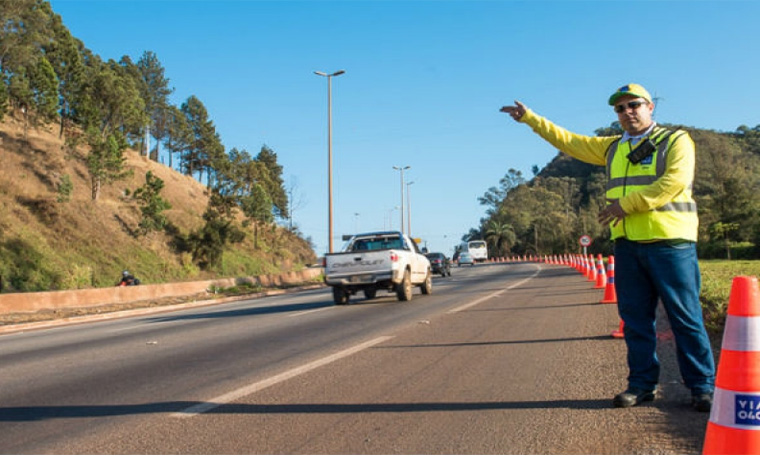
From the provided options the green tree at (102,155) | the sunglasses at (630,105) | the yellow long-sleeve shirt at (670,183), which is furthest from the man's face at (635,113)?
the green tree at (102,155)

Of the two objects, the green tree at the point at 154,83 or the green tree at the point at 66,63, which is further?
the green tree at the point at 154,83

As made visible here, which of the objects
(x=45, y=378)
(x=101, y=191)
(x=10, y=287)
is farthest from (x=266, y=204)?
(x=45, y=378)

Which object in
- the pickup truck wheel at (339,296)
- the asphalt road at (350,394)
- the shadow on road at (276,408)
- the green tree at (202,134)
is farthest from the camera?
the green tree at (202,134)

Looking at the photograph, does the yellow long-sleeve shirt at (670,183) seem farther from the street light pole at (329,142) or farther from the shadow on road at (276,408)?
the street light pole at (329,142)

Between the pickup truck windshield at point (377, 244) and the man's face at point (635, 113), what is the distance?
527 inches

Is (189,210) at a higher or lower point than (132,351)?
higher

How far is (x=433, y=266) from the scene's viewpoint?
38.7m

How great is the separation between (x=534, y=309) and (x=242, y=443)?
9848 millimetres

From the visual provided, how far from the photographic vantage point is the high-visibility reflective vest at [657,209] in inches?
186

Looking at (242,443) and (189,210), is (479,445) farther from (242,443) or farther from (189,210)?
(189,210)

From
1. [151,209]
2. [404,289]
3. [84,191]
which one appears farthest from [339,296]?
[84,191]

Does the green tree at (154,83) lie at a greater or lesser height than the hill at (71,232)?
greater

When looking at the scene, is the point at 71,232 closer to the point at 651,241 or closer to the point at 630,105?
the point at 630,105

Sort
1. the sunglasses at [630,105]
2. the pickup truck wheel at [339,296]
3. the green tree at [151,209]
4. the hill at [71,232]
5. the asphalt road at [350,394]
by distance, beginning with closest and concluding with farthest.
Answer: the asphalt road at [350,394], the sunglasses at [630,105], the pickup truck wheel at [339,296], the hill at [71,232], the green tree at [151,209]
